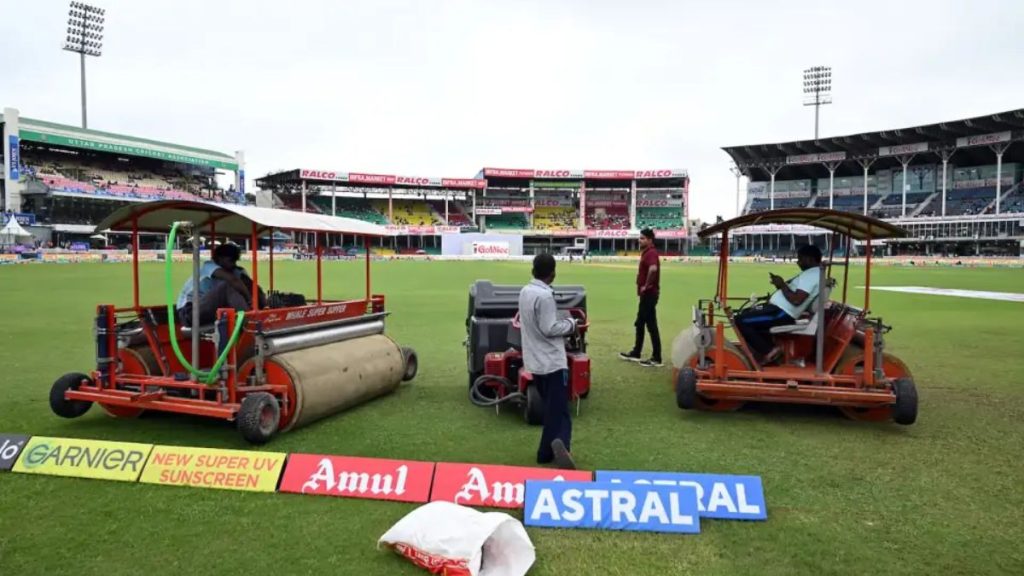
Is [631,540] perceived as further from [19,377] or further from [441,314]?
[441,314]

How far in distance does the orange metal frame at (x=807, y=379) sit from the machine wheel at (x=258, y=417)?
12.9 ft

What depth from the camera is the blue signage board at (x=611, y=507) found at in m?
4.05

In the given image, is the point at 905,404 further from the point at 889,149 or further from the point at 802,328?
the point at 889,149

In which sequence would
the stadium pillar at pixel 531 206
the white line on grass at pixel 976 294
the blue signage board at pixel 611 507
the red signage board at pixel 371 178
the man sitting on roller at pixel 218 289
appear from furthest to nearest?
the stadium pillar at pixel 531 206 → the red signage board at pixel 371 178 → the white line on grass at pixel 976 294 → the man sitting on roller at pixel 218 289 → the blue signage board at pixel 611 507

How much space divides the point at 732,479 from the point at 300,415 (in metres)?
3.66

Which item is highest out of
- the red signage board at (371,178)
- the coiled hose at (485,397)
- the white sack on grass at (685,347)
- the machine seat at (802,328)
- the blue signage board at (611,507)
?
the red signage board at (371,178)

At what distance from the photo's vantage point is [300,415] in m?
5.89

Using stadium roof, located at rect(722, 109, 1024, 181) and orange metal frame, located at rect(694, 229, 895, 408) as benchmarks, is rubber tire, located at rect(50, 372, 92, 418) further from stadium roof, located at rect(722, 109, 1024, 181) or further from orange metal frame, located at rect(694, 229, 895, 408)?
stadium roof, located at rect(722, 109, 1024, 181)

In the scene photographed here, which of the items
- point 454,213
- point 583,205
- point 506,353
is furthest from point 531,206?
point 506,353

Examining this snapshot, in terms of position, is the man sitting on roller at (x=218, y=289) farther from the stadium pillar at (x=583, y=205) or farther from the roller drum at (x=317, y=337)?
the stadium pillar at (x=583, y=205)

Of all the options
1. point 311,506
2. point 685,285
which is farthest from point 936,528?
point 685,285

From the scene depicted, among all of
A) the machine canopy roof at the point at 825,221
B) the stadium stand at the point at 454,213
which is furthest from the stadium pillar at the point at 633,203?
the machine canopy roof at the point at 825,221

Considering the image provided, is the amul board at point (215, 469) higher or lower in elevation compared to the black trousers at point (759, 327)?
lower

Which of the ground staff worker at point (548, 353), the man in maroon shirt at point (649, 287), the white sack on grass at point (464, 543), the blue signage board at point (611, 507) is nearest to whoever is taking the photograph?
the white sack on grass at point (464, 543)
